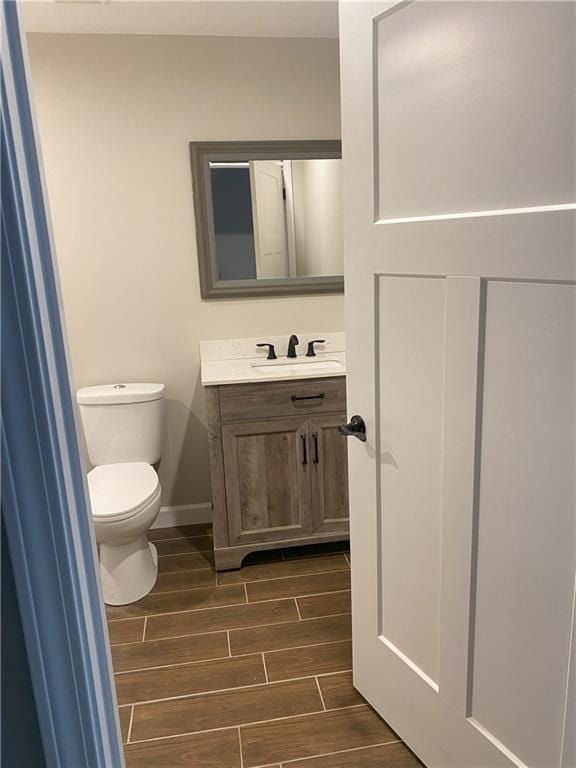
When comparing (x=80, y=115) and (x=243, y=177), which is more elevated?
(x=80, y=115)

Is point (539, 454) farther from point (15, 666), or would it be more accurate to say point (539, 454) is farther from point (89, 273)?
point (89, 273)

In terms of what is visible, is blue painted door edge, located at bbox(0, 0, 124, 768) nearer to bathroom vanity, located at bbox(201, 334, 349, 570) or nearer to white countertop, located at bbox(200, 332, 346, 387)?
bathroom vanity, located at bbox(201, 334, 349, 570)

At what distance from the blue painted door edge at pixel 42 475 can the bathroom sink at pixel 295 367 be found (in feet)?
5.66

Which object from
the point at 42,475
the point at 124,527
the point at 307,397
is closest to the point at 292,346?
the point at 307,397

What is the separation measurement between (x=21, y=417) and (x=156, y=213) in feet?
7.28

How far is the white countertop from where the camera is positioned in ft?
8.49

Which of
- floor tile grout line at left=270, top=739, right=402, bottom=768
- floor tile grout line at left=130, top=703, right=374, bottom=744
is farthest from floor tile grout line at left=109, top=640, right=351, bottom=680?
floor tile grout line at left=270, top=739, right=402, bottom=768

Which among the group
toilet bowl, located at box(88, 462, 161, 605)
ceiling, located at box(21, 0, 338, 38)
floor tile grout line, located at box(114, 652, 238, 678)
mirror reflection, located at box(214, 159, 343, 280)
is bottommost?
floor tile grout line, located at box(114, 652, 238, 678)

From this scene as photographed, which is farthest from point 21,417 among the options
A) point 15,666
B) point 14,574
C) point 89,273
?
point 89,273

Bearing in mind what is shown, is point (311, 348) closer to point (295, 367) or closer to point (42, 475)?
point (295, 367)

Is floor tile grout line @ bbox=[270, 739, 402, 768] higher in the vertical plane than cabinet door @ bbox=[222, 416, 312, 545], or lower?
lower

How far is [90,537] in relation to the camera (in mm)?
844

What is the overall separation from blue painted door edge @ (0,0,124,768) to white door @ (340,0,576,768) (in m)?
0.79

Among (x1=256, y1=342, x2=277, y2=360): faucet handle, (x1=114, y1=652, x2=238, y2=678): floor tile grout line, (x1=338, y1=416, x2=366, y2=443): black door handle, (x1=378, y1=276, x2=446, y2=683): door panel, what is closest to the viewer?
(x1=378, y1=276, x2=446, y2=683): door panel
